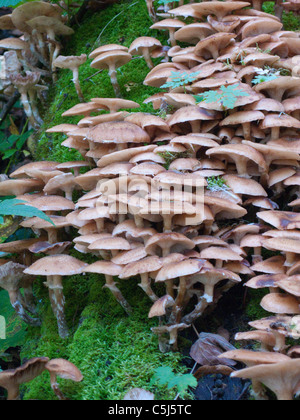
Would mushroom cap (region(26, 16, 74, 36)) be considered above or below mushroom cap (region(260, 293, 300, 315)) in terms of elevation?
above

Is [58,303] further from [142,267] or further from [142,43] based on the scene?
[142,43]

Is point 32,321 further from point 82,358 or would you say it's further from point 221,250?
point 221,250

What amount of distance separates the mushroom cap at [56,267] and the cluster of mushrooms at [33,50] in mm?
3009

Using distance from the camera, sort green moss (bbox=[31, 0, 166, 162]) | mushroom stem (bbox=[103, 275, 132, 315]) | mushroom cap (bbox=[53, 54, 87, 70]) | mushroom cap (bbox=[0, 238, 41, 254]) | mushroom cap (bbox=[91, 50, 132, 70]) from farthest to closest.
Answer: green moss (bbox=[31, 0, 166, 162]) → mushroom cap (bbox=[53, 54, 87, 70]) → mushroom cap (bbox=[91, 50, 132, 70]) → mushroom cap (bbox=[0, 238, 41, 254]) → mushroom stem (bbox=[103, 275, 132, 315])

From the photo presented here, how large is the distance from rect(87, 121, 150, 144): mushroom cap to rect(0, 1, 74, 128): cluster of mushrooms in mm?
2077

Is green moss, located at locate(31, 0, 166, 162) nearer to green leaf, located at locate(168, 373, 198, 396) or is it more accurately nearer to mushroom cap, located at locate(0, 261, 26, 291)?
mushroom cap, located at locate(0, 261, 26, 291)

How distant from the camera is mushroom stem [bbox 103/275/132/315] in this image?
3.48m

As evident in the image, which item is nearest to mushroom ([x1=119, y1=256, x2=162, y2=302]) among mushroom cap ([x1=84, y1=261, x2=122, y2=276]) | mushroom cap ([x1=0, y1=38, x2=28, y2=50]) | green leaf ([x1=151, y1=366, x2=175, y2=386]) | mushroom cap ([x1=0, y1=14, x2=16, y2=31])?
mushroom cap ([x1=84, y1=261, x2=122, y2=276])

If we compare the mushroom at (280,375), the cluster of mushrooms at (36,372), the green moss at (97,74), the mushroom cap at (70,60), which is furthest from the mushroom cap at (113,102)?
the mushroom at (280,375)

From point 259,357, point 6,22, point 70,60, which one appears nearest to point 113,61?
point 70,60

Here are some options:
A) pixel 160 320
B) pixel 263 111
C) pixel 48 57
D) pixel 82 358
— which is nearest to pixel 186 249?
pixel 160 320

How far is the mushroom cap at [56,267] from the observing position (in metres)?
3.27

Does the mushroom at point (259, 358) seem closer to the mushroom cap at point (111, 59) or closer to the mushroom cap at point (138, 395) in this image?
the mushroom cap at point (138, 395)

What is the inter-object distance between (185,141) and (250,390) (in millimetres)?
2063
